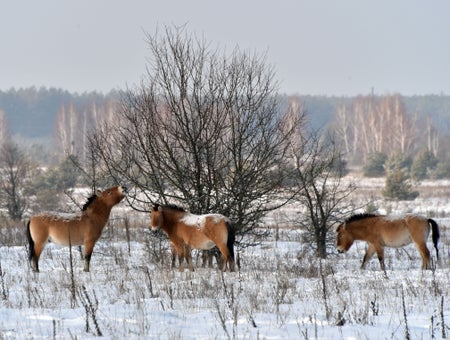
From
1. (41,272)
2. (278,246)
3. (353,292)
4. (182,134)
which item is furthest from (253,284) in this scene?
(278,246)

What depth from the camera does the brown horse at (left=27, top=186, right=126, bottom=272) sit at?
1248 cm

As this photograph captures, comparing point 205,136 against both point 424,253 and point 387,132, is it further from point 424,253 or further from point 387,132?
point 387,132

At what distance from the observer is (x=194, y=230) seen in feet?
41.0

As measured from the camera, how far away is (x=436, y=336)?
642cm

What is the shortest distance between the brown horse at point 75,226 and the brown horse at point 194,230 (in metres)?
0.94

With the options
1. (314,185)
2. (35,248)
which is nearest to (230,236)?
(35,248)

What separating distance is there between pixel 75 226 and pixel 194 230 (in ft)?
7.24

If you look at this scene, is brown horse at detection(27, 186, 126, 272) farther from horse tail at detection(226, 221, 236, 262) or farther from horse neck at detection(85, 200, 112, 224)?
horse tail at detection(226, 221, 236, 262)

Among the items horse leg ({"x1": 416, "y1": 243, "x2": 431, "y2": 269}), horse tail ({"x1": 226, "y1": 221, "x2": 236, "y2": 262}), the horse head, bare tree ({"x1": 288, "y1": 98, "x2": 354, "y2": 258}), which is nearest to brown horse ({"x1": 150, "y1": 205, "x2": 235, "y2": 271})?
horse tail ({"x1": 226, "y1": 221, "x2": 236, "y2": 262})

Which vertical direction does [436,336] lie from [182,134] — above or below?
below

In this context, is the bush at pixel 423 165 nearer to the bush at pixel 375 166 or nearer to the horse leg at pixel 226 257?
the bush at pixel 375 166

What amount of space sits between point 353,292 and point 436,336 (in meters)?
→ 2.79

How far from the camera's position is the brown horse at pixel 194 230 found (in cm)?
1221

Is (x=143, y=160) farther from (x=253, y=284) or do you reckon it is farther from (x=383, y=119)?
(x=383, y=119)
